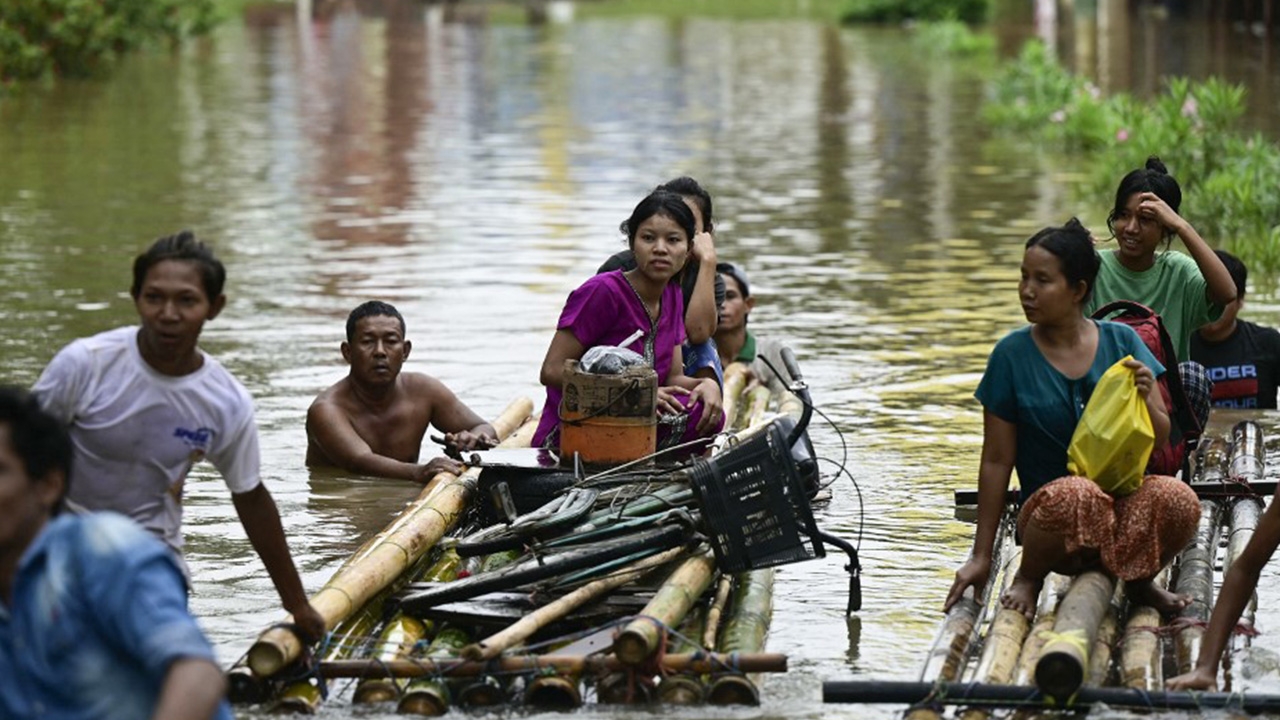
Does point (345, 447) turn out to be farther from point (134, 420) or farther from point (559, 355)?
point (134, 420)

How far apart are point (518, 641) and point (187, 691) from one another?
2.53 metres

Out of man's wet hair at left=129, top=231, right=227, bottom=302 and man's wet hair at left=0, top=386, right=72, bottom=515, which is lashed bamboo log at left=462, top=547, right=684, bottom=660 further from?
man's wet hair at left=0, top=386, right=72, bottom=515

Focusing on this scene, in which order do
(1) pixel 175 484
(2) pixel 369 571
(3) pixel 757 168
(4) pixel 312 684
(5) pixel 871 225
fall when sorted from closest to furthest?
(1) pixel 175 484 < (4) pixel 312 684 < (2) pixel 369 571 < (5) pixel 871 225 < (3) pixel 757 168

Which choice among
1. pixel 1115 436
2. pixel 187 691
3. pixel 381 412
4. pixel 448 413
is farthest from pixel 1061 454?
pixel 187 691

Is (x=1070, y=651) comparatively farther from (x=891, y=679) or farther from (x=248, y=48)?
(x=248, y=48)

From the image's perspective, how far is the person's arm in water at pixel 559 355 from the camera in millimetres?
8071

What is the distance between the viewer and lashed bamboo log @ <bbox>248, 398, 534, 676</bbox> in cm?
594

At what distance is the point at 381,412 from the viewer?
9.48m

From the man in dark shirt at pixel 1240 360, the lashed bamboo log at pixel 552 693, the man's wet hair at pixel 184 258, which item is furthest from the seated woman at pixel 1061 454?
the man in dark shirt at pixel 1240 360

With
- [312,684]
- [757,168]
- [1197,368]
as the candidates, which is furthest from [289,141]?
[312,684]

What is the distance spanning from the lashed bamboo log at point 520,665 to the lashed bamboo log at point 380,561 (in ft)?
0.51

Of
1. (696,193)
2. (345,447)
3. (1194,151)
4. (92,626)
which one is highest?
(92,626)

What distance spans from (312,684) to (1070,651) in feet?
6.40

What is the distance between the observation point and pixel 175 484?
5.66 meters
